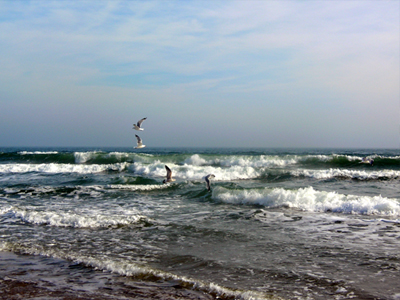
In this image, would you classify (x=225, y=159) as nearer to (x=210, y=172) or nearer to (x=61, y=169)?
(x=210, y=172)

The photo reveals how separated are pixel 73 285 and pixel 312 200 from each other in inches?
341

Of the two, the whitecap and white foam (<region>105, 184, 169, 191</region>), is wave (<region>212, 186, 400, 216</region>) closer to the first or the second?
white foam (<region>105, 184, 169, 191</region>)

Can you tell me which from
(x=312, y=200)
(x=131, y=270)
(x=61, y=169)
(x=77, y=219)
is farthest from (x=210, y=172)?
(x=131, y=270)

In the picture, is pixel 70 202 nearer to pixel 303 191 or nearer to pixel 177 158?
pixel 303 191

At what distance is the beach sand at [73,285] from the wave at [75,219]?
2.94 meters

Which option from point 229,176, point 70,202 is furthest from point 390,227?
point 229,176

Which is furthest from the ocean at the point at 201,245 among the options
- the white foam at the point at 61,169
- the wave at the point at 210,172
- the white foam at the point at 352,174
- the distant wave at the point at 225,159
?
the distant wave at the point at 225,159

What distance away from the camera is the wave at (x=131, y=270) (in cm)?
491

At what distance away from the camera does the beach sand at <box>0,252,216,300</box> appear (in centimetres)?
495

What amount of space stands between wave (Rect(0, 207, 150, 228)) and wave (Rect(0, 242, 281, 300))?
197 centimetres

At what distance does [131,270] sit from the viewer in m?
5.90

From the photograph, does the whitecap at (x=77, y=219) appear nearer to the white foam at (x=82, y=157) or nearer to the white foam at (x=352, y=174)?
the white foam at (x=352, y=174)

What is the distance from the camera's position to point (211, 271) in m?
5.89

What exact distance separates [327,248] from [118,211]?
6608mm
